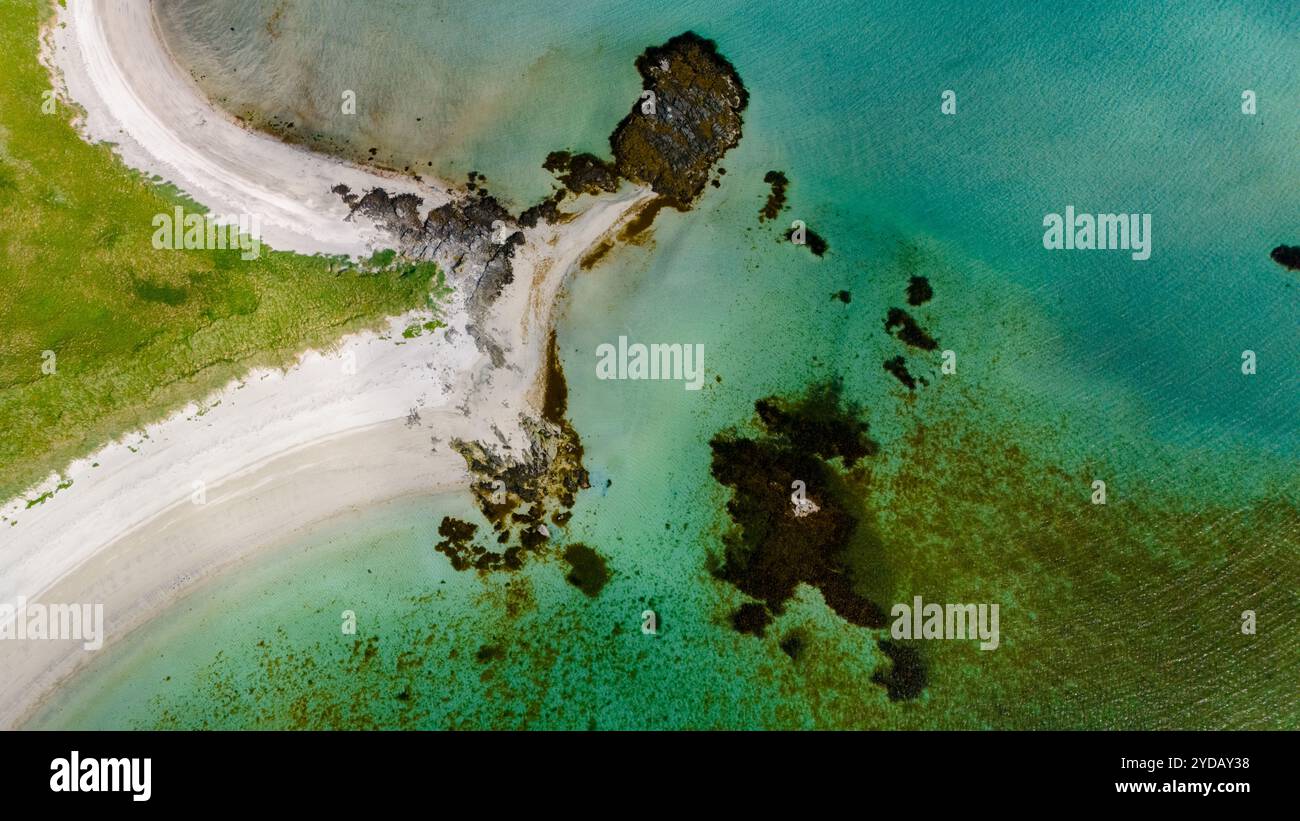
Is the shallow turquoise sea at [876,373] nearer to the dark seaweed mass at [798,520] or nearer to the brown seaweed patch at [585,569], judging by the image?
the brown seaweed patch at [585,569]

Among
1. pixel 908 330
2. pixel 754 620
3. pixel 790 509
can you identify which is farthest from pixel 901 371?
pixel 754 620

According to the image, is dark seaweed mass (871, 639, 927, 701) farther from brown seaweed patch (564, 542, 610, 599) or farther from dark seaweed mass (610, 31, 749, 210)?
dark seaweed mass (610, 31, 749, 210)

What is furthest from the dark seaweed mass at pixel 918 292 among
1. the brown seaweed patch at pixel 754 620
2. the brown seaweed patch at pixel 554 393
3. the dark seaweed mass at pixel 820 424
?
the brown seaweed patch at pixel 554 393

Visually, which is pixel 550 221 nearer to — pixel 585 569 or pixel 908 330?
pixel 585 569

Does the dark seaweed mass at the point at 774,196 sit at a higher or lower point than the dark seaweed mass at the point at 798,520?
higher

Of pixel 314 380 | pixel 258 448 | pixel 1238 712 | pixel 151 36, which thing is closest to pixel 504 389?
pixel 314 380

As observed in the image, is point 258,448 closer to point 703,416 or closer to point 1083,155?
point 703,416
